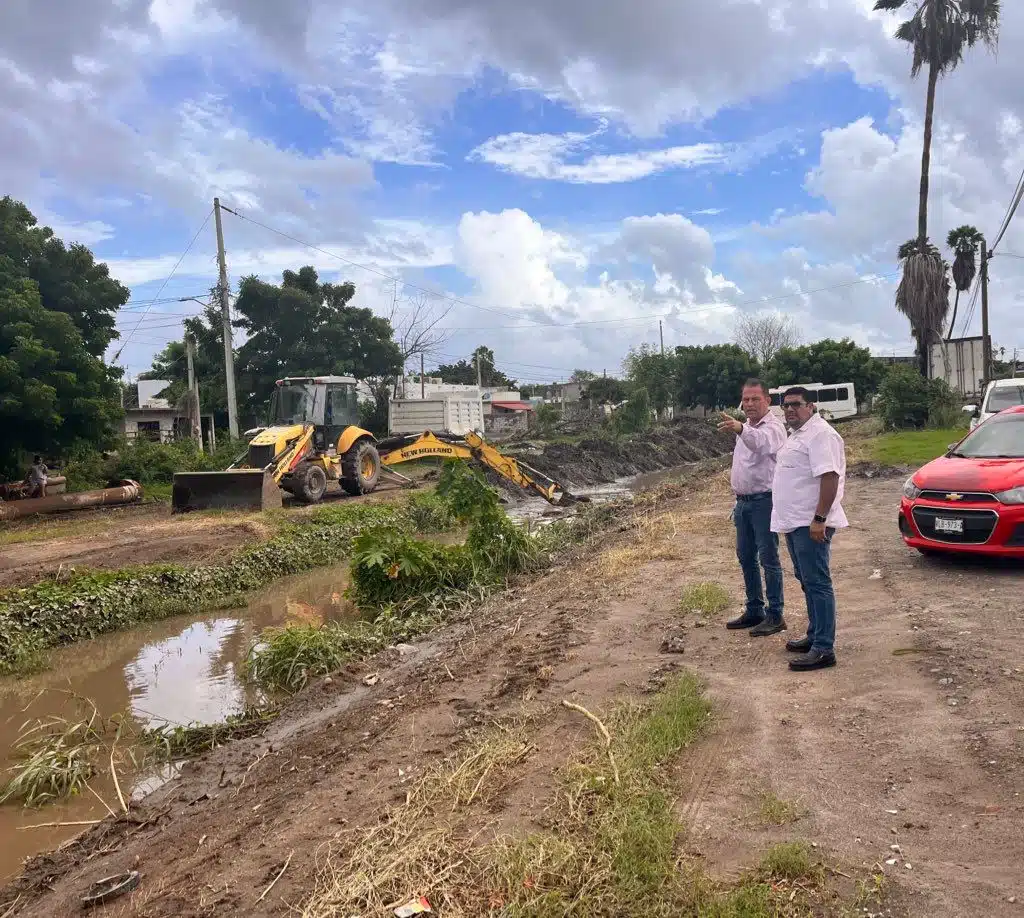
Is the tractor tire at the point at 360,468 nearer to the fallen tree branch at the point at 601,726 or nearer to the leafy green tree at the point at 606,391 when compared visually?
the fallen tree branch at the point at 601,726

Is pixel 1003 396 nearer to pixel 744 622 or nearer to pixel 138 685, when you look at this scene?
pixel 744 622

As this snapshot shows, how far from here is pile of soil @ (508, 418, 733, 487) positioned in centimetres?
2809

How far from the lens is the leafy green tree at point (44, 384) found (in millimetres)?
16156

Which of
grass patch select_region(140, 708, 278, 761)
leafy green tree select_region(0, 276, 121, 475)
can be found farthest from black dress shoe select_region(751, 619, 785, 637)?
leafy green tree select_region(0, 276, 121, 475)

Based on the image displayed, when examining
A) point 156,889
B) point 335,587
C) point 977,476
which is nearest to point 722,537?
point 977,476

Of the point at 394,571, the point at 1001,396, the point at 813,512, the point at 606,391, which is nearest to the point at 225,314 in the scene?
the point at 394,571

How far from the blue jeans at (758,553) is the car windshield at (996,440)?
3.56 metres

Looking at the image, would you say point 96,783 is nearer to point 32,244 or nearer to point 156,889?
point 156,889

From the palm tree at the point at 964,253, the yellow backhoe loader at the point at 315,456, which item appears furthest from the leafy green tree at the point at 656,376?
the yellow backhoe loader at the point at 315,456

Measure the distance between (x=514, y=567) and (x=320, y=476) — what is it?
7.63 m

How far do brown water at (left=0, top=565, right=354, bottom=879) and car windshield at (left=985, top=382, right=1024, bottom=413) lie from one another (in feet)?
38.2

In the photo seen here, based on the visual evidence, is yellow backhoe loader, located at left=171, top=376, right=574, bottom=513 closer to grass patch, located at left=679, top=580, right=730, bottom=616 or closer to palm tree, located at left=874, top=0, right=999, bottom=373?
grass patch, located at left=679, top=580, right=730, bottom=616

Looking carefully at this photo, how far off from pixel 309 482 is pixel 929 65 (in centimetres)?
2506

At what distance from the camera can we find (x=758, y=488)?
615 centimetres
